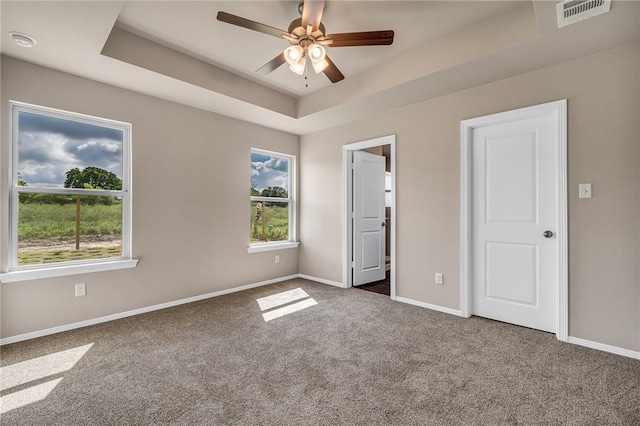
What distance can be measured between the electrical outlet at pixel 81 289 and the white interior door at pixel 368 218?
327 centimetres

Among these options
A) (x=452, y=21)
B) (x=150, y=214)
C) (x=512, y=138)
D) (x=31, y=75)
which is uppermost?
(x=452, y=21)

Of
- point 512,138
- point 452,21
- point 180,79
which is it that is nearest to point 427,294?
point 512,138

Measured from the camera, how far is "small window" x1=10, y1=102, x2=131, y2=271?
111 inches

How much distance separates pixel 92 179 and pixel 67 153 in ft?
1.04

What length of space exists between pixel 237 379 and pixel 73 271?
2.09 m

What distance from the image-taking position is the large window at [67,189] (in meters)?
2.81

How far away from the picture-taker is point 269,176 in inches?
193

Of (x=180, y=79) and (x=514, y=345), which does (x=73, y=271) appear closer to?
(x=180, y=79)

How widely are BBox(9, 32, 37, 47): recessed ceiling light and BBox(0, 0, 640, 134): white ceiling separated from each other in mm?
43

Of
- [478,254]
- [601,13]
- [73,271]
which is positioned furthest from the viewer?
[478,254]

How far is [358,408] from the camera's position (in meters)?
1.81

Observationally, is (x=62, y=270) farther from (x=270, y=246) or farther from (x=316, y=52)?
(x=316, y=52)

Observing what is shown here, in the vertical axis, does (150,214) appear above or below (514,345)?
above

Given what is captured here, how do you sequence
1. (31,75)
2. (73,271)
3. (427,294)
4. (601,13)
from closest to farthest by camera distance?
(601,13), (31,75), (73,271), (427,294)
